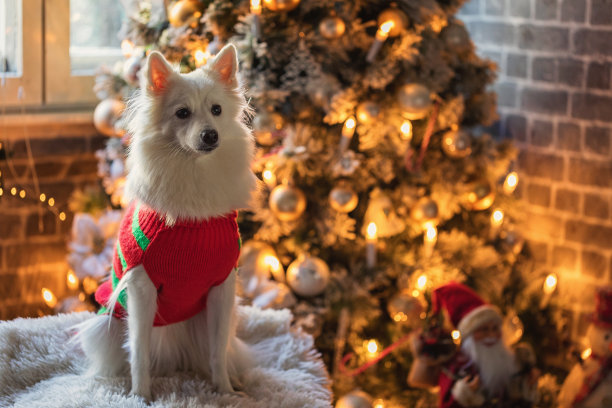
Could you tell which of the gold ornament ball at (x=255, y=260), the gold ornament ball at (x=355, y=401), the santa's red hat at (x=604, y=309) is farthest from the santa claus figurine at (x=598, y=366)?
the gold ornament ball at (x=255, y=260)

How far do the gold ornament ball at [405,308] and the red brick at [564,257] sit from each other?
74cm

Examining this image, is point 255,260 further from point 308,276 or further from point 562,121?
point 562,121

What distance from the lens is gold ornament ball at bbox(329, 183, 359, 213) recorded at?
2.27 meters

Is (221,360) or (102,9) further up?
(102,9)

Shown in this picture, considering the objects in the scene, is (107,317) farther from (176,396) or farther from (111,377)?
(176,396)

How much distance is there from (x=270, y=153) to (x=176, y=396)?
1.00 m

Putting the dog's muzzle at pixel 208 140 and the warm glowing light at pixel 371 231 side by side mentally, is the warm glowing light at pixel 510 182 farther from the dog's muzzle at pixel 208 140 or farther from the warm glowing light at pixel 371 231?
the dog's muzzle at pixel 208 140

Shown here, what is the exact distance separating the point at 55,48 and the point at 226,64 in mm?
1465

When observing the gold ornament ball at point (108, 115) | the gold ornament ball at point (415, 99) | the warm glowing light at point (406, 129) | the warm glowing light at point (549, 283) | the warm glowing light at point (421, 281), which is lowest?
the warm glowing light at point (549, 283)

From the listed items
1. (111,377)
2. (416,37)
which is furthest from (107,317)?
(416,37)

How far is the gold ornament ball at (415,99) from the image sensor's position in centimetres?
226

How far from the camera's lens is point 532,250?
9.66 feet

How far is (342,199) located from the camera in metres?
2.27

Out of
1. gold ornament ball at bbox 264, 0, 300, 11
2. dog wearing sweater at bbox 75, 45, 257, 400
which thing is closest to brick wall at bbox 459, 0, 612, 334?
gold ornament ball at bbox 264, 0, 300, 11
